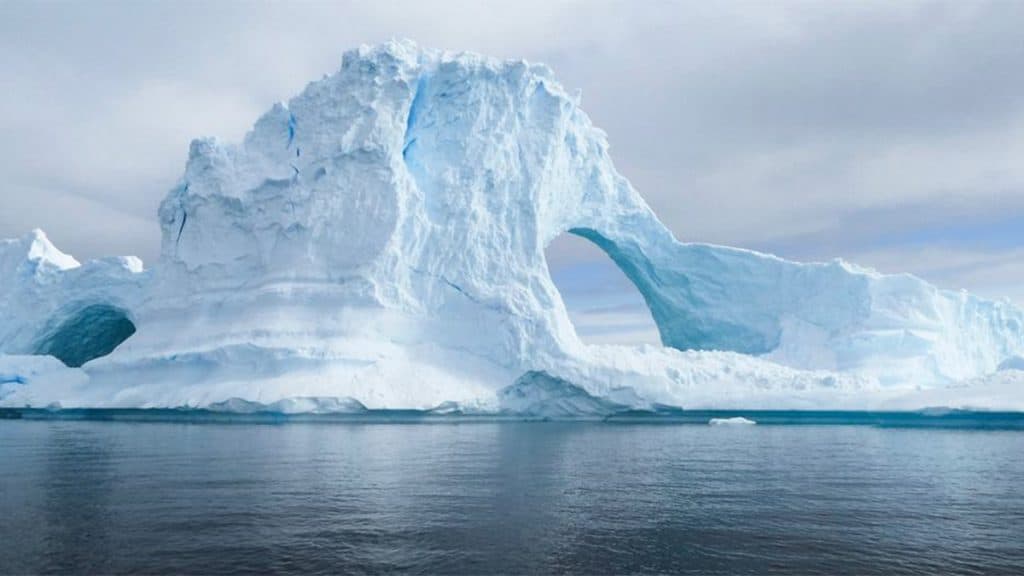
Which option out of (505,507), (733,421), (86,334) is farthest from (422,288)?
(86,334)

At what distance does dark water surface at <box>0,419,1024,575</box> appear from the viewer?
247 inches

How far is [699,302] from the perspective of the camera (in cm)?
2580

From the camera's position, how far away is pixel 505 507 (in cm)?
822

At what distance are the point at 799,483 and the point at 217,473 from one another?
724 centimetres

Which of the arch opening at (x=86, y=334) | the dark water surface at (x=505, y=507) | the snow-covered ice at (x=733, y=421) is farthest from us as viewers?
the arch opening at (x=86, y=334)

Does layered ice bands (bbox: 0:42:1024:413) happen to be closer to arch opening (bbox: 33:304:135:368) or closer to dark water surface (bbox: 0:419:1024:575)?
arch opening (bbox: 33:304:135:368)

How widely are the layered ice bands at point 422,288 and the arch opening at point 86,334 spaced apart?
7.48 feet

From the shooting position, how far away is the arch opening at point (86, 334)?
1027 inches

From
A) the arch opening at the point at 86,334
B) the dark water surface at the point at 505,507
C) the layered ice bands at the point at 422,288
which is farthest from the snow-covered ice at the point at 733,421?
the arch opening at the point at 86,334

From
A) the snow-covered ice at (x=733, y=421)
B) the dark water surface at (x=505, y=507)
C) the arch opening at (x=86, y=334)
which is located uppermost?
the arch opening at (x=86, y=334)

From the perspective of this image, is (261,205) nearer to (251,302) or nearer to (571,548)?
(251,302)

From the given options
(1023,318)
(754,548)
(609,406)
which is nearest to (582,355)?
(609,406)

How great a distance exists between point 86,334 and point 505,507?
82.8 feet

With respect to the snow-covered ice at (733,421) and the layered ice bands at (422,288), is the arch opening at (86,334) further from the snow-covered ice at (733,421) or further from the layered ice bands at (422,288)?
the snow-covered ice at (733,421)
